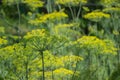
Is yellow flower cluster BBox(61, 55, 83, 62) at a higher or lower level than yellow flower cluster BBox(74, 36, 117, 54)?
higher

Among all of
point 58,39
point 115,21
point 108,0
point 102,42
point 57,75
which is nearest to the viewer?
point 58,39

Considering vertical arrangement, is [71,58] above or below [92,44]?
above

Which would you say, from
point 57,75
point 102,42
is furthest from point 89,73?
point 102,42

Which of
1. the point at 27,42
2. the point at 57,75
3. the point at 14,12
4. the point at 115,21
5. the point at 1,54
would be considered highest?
the point at 27,42

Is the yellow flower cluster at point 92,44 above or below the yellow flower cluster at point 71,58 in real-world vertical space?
below

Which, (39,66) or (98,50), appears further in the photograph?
(98,50)

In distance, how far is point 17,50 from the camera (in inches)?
329

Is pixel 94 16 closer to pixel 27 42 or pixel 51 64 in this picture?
pixel 51 64

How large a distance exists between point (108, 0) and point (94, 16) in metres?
1.35

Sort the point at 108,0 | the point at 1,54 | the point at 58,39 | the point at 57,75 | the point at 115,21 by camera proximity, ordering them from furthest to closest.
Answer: the point at 115,21 → the point at 108,0 → the point at 57,75 → the point at 1,54 → the point at 58,39

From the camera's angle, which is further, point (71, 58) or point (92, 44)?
point (92, 44)

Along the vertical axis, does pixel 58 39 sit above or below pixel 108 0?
above

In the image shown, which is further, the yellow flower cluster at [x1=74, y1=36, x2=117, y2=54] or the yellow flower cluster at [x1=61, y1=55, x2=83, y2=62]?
the yellow flower cluster at [x1=74, y1=36, x2=117, y2=54]

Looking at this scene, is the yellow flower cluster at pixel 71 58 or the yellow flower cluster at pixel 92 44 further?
the yellow flower cluster at pixel 92 44
